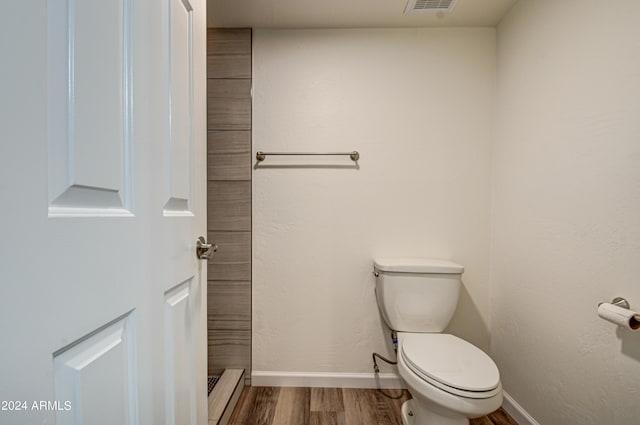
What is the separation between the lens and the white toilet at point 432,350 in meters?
1.02

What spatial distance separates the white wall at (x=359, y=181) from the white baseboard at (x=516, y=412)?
30 cm

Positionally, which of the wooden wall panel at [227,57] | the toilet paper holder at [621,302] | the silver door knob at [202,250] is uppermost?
the wooden wall panel at [227,57]

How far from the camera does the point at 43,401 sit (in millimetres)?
375

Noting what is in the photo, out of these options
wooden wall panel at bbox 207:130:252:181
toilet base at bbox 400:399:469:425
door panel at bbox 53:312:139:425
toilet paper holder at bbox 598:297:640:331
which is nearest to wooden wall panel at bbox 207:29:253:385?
wooden wall panel at bbox 207:130:252:181

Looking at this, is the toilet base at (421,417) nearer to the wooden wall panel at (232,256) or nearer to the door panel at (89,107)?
the wooden wall panel at (232,256)

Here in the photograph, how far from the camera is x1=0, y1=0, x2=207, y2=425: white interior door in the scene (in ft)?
1.12

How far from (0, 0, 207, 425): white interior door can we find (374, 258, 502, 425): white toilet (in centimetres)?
87

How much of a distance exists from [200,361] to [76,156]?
774mm

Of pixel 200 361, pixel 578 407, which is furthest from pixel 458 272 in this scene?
pixel 200 361

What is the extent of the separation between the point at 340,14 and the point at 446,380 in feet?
5.94

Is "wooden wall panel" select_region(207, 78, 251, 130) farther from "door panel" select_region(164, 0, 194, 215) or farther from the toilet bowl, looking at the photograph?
the toilet bowl

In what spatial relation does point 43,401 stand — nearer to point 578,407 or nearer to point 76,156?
point 76,156

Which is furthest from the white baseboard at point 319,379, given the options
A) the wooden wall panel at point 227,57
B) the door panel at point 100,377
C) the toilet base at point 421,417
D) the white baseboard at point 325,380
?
the wooden wall panel at point 227,57

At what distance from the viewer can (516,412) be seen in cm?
141
